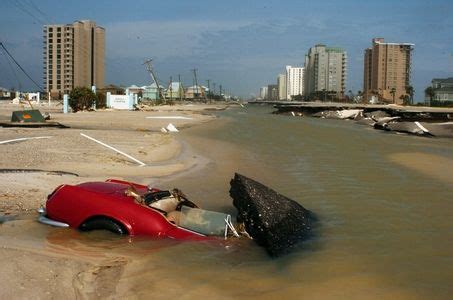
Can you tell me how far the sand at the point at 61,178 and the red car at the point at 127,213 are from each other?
2.50 ft

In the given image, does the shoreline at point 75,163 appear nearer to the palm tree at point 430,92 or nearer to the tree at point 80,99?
the tree at point 80,99

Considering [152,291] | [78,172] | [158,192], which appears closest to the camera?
[152,291]

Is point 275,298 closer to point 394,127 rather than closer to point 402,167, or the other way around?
point 402,167

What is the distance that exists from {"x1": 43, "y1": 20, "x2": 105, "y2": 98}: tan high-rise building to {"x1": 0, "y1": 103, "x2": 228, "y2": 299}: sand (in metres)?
82.5

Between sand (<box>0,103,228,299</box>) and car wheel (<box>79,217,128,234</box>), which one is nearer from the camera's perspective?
sand (<box>0,103,228,299</box>)

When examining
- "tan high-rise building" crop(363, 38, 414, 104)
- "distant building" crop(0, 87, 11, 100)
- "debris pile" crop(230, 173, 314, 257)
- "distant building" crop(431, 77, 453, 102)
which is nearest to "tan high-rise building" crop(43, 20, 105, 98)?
"distant building" crop(0, 87, 11, 100)

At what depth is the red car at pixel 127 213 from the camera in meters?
7.43

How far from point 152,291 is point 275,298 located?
52.6 inches

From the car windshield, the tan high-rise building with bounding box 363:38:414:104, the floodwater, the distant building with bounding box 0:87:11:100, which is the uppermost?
the tan high-rise building with bounding box 363:38:414:104

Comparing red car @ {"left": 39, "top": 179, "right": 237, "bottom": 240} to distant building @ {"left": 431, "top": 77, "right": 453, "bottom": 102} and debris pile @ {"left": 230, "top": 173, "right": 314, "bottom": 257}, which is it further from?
distant building @ {"left": 431, "top": 77, "right": 453, "bottom": 102}

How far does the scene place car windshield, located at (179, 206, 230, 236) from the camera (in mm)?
7816

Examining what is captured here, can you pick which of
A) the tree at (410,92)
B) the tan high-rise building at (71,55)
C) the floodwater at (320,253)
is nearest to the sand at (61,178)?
the floodwater at (320,253)

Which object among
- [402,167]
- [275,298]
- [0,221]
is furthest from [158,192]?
[402,167]

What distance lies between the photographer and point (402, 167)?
19062 mm
